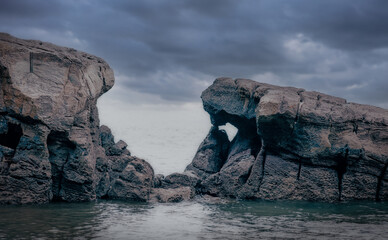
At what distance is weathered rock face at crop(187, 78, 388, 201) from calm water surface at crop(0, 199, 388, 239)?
179 cm

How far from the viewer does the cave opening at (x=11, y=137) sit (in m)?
17.3

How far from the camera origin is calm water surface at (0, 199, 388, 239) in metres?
13.0

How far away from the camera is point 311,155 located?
2178cm

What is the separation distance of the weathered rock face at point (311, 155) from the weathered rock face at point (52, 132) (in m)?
6.07

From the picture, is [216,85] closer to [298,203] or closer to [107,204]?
[298,203]

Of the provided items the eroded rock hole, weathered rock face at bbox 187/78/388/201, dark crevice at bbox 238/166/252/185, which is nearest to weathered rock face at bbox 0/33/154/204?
the eroded rock hole

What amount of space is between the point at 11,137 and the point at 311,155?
1543 cm

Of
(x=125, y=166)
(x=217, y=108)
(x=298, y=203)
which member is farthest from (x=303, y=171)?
(x=125, y=166)

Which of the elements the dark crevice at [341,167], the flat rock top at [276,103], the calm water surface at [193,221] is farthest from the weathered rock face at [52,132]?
the dark crevice at [341,167]

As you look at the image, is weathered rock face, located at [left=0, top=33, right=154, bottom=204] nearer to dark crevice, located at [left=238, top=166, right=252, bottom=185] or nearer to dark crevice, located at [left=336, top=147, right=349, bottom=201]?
dark crevice, located at [left=238, top=166, right=252, bottom=185]

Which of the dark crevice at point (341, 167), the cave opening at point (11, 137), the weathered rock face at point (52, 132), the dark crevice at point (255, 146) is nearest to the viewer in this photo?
the weathered rock face at point (52, 132)

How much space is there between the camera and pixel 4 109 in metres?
16.7

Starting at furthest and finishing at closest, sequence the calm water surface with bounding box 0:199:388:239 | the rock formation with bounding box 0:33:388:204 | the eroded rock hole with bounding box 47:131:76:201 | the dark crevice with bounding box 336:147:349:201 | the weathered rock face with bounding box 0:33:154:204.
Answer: the dark crevice with bounding box 336:147:349:201 < the eroded rock hole with bounding box 47:131:76:201 < the rock formation with bounding box 0:33:388:204 < the weathered rock face with bounding box 0:33:154:204 < the calm water surface with bounding box 0:199:388:239

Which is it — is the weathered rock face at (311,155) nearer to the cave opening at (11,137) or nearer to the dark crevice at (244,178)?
the dark crevice at (244,178)
